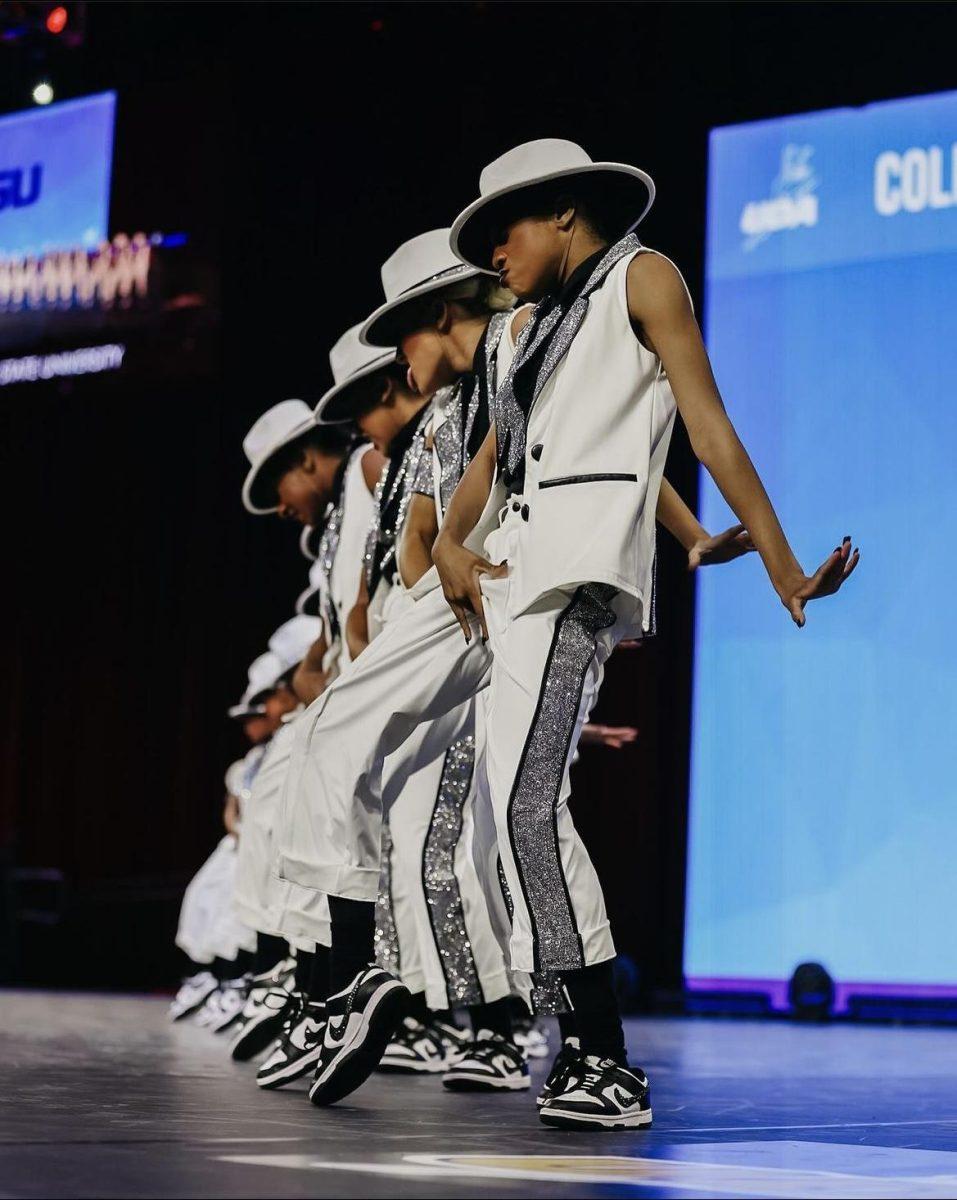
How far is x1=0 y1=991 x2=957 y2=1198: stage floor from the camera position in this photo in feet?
5.27

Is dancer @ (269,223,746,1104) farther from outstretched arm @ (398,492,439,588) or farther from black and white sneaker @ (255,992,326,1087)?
outstretched arm @ (398,492,439,588)

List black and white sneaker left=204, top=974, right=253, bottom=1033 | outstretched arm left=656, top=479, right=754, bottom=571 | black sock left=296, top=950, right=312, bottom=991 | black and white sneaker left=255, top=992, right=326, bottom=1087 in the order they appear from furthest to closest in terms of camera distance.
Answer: black and white sneaker left=204, top=974, right=253, bottom=1033 → black sock left=296, top=950, right=312, bottom=991 → black and white sneaker left=255, top=992, right=326, bottom=1087 → outstretched arm left=656, top=479, right=754, bottom=571

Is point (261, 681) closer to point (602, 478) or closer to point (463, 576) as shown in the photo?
point (463, 576)

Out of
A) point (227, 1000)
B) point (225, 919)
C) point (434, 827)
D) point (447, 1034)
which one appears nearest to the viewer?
point (434, 827)

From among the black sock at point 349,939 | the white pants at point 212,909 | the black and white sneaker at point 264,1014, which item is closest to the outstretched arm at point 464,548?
the black sock at point 349,939

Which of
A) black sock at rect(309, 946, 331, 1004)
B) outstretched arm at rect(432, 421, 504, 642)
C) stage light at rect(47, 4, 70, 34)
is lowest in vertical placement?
black sock at rect(309, 946, 331, 1004)

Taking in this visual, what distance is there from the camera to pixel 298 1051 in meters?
2.81

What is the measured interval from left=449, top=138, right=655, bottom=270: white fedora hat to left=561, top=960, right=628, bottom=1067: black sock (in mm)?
1121

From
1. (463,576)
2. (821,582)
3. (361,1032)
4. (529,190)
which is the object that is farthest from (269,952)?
(821,582)

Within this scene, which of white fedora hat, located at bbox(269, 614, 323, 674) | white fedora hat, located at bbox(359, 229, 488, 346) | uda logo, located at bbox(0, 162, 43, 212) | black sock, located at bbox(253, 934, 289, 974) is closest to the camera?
white fedora hat, located at bbox(359, 229, 488, 346)

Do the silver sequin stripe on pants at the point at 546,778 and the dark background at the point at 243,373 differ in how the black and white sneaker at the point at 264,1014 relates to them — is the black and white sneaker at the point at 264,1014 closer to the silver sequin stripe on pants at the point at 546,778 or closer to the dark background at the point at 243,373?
the silver sequin stripe on pants at the point at 546,778

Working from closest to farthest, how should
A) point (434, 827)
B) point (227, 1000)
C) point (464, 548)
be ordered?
point (464, 548), point (434, 827), point (227, 1000)

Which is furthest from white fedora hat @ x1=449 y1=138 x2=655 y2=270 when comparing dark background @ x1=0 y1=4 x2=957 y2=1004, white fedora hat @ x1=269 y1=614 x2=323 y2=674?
dark background @ x1=0 y1=4 x2=957 y2=1004

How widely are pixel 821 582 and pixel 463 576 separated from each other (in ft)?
1.96
